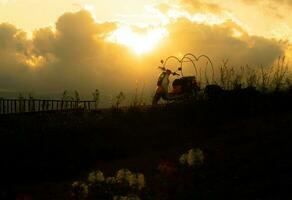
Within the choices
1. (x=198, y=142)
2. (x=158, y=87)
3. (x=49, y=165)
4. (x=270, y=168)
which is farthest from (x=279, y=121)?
(x=158, y=87)

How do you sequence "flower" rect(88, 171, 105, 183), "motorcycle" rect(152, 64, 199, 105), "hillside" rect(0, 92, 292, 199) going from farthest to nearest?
1. "motorcycle" rect(152, 64, 199, 105)
2. "hillside" rect(0, 92, 292, 199)
3. "flower" rect(88, 171, 105, 183)

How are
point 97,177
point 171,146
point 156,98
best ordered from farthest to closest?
point 156,98
point 171,146
point 97,177

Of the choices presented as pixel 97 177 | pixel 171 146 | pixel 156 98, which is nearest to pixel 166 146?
pixel 171 146

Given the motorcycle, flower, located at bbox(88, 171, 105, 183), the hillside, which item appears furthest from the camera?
the motorcycle

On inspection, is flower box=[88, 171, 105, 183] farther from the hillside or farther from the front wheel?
the front wheel

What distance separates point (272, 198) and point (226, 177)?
121 centimetres

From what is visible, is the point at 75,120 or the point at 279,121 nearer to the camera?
the point at 279,121

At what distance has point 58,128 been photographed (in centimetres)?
1462

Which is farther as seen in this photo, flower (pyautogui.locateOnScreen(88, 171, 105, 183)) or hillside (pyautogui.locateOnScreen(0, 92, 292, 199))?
hillside (pyautogui.locateOnScreen(0, 92, 292, 199))

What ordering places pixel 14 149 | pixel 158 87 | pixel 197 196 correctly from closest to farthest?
pixel 197 196 < pixel 14 149 < pixel 158 87

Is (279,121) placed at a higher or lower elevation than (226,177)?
higher

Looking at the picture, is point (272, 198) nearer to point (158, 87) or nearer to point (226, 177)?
point (226, 177)

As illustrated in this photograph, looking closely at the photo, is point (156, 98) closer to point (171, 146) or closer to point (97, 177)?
point (171, 146)

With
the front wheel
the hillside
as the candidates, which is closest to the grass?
the hillside
